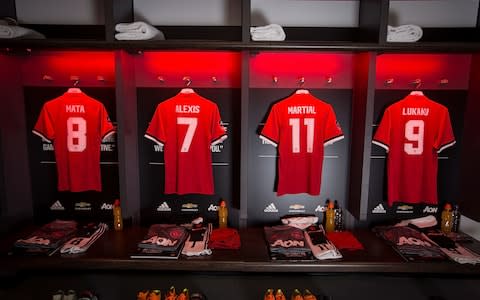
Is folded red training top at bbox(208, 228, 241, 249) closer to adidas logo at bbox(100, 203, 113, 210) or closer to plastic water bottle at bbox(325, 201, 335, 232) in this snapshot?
plastic water bottle at bbox(325, 201, 335, 232)

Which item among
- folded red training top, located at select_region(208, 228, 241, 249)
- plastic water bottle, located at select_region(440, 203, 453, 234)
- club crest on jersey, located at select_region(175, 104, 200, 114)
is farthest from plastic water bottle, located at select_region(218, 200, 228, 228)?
plastic water bottle, located at select_region(440, 203, 453, 234)

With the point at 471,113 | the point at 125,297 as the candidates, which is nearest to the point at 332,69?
the point at 471,113

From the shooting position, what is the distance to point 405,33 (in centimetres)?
207

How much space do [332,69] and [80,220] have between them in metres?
2.15

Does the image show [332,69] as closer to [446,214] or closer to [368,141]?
[368,141]

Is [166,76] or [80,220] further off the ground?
[166,76]

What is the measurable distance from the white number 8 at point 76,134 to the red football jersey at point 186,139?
1.42 ft

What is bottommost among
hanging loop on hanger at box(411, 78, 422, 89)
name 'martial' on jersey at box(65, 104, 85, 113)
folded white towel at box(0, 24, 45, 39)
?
name 'martial' on jersey at box(65, 104, 85, 113)

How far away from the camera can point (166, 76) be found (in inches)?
96.4

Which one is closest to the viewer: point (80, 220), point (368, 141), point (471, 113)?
point (368, 141)

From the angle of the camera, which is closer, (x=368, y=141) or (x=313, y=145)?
(x=368, y=141)

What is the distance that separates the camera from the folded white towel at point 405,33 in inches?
81.4

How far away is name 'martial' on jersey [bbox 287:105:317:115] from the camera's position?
7.76 feet

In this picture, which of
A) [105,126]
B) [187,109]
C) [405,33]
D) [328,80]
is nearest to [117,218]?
[105,126]
